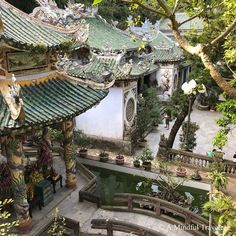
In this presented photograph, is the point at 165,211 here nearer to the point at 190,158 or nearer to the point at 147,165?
the point at 147,165

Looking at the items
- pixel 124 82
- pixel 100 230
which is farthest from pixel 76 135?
pixel 100 230

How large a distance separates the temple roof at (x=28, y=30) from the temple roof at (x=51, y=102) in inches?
54.2

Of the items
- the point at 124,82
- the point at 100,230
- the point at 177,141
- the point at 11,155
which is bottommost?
the point at 100,230

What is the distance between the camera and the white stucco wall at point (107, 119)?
17328 mm

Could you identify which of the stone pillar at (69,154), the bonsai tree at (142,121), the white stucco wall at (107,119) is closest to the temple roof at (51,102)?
the stone pillar at (69,154)

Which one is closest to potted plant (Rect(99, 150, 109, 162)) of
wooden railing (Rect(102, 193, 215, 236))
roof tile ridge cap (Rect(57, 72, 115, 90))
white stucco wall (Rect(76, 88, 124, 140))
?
white stucco wall (Rect(76, 88, 124, 140))

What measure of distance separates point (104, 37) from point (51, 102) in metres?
12.7

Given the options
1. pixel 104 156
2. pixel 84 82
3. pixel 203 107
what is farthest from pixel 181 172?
pixel 203 107

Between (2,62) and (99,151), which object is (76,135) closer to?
(99,151)

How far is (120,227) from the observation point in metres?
9.65

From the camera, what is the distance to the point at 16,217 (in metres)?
10.5

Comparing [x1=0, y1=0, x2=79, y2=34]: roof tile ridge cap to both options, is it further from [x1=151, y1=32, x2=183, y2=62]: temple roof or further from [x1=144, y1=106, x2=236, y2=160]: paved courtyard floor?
[x1=151, y1=32, x2=183, y2=62]: temple roof

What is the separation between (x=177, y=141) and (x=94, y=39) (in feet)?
28.9

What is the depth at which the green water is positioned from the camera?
13347 millimetres
